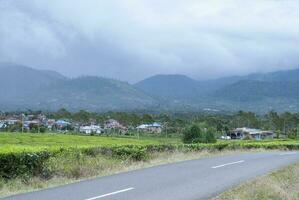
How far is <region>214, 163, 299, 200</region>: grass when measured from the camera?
12.3m

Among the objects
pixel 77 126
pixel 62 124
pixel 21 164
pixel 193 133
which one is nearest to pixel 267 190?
pixel 21 164

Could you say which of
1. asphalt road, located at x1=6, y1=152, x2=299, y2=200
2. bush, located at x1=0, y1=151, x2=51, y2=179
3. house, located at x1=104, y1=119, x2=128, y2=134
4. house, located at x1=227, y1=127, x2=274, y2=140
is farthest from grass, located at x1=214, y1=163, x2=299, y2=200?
house, located at x1=104, y1=119, x2=128, y2=134

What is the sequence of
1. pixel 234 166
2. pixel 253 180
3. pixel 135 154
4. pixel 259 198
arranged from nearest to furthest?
1. pixel 259 198
2. pixel 253 180
3. pixel 234 166
4. pixel 135 154

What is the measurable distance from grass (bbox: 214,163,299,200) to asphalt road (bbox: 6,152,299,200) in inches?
19.1

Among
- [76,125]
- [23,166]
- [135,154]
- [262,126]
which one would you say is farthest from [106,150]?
[76,125]

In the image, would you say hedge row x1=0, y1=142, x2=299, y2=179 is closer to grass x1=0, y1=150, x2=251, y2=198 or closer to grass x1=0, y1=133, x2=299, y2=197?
grass x1=0, y1=133, x2=299, y2=197

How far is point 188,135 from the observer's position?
65.9 m

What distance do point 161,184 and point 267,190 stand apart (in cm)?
275

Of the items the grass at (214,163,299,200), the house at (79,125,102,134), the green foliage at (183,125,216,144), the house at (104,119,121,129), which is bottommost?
the grass at (214,163,299,200)

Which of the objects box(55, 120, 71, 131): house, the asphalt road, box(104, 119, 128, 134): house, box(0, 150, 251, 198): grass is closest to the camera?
the asphalt road

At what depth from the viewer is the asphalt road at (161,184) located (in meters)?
11.9

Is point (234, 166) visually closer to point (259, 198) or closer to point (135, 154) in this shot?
point (135, 154)

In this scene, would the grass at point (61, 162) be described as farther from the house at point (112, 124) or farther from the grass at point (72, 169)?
the house at point (112, 124)

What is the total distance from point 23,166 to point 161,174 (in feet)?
13.9
